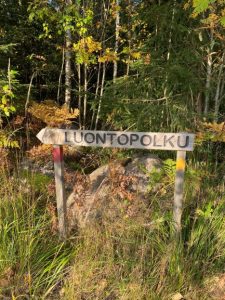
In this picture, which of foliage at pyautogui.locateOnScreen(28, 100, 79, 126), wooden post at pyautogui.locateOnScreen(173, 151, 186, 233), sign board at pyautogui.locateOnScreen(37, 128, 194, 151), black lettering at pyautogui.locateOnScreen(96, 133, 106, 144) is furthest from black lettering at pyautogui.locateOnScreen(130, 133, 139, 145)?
foliage at pyautogui.locateOnScreen(28, 100, 79, 126)

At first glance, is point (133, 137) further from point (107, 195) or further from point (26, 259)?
point (26, 259)

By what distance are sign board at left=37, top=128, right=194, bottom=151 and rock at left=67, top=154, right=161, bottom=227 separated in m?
0.56

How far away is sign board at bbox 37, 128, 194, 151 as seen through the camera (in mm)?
2707

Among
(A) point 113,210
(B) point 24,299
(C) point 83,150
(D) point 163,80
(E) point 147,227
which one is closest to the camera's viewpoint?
(B) point 24,299

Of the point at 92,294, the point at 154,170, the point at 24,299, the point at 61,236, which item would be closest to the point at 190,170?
the point at 154,170

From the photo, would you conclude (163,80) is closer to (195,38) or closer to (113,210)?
(195,38)

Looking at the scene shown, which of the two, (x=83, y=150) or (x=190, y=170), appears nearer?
(x=190, y=170)

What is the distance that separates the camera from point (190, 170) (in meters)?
3.79

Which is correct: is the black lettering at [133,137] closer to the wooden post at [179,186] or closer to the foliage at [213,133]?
the wooden post at [179,186]

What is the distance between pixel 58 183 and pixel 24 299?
1.01 m

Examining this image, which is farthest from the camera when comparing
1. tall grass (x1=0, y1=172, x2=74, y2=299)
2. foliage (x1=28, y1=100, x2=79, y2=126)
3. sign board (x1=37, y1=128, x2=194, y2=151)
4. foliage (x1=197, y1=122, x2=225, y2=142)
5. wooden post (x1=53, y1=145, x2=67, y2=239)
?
foliage (x1=28, y1=100, x2=79, y2=126)

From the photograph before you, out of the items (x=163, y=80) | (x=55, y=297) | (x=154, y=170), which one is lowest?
(x=55, y=297)

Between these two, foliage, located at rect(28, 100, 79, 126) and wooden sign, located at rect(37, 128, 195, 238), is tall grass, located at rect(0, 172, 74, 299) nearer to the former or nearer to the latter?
wooden sign, located at rect(37, 128, 195, 238)

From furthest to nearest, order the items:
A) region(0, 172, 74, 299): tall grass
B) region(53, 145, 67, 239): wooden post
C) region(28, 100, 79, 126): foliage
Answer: region(28, 100, 79, 126): foliage < region(53, 145, 67, 239): wooden post < region(0, 172, 74, 299): tall grass
